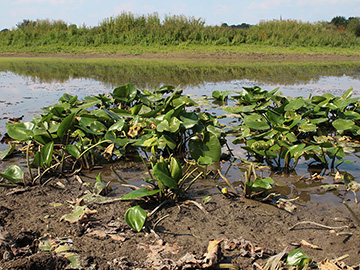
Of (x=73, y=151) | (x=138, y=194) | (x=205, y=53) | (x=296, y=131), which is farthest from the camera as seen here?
(x=205, y=53)

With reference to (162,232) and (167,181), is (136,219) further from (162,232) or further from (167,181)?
(167,181)

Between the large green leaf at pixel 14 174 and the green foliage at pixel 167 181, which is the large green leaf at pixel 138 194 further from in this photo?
the large green leaf at pixel 14 174

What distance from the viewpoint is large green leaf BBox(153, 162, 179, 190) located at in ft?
6.31

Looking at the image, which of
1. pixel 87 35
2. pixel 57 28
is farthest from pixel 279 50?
pixel 57 28

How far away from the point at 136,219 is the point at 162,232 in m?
0.16

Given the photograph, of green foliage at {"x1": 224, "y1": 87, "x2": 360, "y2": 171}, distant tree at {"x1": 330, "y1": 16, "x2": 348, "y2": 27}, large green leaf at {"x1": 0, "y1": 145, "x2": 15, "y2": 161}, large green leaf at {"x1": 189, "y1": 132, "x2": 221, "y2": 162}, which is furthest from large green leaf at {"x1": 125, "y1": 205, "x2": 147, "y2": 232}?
distant tree at {"x1": 330, "y1": 16, "x2": 348, "y2": 27}

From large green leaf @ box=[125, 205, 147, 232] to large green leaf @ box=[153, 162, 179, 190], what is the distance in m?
0.25

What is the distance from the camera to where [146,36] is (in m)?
16.6

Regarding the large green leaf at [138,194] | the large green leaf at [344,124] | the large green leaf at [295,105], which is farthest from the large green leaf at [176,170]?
the large green leaf at [344,124]

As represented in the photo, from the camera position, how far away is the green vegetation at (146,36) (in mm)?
16312

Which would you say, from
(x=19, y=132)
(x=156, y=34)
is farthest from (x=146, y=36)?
(x=19, y=132)

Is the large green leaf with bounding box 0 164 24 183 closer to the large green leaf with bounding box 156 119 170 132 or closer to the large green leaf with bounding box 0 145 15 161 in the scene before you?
the large green leaf with bounding box 0 145 15 161

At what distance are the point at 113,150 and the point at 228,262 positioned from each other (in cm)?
166

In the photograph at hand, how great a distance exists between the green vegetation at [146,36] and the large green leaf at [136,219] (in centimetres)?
1446
